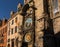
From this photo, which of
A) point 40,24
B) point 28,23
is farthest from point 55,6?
point 28,23

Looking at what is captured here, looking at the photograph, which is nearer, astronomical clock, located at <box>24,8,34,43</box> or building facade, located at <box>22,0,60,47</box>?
building facade, located at <box>22,0,60,47</box>

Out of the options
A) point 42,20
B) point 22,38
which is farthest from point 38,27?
point 22,38

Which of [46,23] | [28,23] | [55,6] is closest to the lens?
[46,23]

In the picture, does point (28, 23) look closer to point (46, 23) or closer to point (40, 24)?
point (40, 24)

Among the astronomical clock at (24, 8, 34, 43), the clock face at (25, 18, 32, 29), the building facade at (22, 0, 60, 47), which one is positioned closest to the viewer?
the building facade at (22, 0, 60, 47)

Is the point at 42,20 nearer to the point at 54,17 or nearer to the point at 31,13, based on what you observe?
the point at 54,17

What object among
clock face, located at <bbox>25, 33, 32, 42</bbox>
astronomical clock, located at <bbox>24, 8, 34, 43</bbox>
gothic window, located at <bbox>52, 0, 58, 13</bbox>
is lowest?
clock face, located at <bbox>25, 33, 32, 42</bbox>

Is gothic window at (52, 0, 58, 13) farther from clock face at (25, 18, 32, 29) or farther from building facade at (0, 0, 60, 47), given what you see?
clock face at (25, 18, 32, 29)

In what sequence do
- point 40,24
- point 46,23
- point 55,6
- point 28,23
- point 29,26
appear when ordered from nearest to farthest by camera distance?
point 46,23
point 55,6
point 40,24
point 29,26
point 28,23

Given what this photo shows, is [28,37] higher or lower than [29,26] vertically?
lower

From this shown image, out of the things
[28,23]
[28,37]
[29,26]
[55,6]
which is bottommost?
[28,37]

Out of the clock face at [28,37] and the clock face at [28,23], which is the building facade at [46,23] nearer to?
the clock face at [28,37]

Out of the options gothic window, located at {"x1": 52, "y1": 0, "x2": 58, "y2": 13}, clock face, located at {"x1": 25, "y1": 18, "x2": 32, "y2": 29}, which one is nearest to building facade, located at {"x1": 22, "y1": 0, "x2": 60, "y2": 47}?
gothic window, located at {"x1": 52, "y1": 0, "x2": 58, "y2": 13}

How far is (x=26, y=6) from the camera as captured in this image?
97.7 feet
